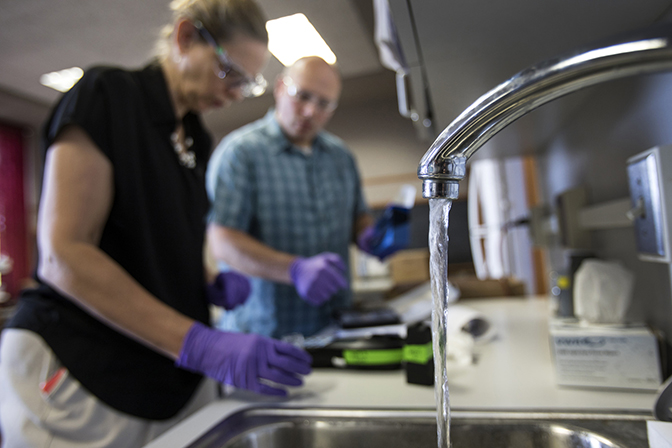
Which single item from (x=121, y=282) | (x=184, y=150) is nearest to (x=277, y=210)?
(x=184, y=150)

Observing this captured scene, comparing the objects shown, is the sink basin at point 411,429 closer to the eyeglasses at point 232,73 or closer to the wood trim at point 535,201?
the eyeglasses at point 232,73

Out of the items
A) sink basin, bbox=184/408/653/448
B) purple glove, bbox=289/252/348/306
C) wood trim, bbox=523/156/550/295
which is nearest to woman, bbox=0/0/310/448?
sink basin, bbox=184/408/653/448

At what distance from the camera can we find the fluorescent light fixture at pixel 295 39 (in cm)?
79

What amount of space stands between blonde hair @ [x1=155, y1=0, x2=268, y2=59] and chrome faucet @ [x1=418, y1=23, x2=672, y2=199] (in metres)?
0.82

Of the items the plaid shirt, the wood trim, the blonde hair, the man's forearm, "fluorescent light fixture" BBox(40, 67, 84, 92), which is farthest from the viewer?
the wood trim

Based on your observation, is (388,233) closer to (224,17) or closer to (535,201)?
(224,17)

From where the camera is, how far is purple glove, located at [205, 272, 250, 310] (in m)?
1.13

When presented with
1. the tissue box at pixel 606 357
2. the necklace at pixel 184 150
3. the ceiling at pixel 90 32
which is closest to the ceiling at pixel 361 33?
the ceiling at pixel 90 32

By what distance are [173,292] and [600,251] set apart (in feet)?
3.78

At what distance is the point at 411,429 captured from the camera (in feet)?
1.90

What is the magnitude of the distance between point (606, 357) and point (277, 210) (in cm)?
115

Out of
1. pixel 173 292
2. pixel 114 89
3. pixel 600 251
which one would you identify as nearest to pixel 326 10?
pixel 114 89

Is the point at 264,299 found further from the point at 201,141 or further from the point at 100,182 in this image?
the point at 100,182

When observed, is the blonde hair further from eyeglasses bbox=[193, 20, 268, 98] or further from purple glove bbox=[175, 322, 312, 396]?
purple glove bbox=[175, 322, 312, 396]
